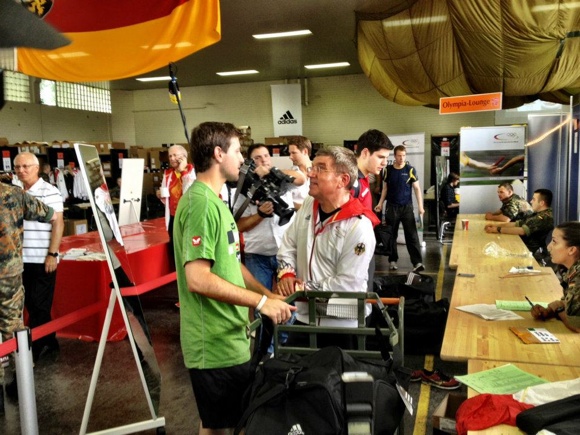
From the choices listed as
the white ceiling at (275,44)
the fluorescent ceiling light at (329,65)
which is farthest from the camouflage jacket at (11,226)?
the fluorescent ceiling light at (329,65)

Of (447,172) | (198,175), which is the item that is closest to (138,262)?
(198,175)

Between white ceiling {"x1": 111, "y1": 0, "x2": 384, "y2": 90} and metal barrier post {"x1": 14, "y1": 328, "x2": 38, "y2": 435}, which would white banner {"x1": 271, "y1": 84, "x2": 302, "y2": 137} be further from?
metal barrier post {"x1": 14, "y1": 328, "x2": 38, "y2": 435}

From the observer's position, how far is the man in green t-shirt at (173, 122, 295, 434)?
1.89 meters

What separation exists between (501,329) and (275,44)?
29.0 ft

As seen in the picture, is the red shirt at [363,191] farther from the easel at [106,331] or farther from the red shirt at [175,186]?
the red shirt at [175,186]

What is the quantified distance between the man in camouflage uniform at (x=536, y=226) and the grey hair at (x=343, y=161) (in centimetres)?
406

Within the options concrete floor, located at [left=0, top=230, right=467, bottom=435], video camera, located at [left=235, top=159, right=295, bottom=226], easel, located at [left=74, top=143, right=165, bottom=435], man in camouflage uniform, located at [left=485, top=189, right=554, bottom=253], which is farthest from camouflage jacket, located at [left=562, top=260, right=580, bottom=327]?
man in camouflage uniform, located at [left=485, top=189, right=554, bottom=253]

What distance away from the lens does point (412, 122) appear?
47.2 feet

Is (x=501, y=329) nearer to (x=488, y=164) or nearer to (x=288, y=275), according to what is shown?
(x=288, y=275)

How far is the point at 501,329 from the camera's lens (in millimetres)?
2666

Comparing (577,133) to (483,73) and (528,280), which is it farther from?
(528,280)

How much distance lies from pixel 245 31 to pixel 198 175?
25.9 feet

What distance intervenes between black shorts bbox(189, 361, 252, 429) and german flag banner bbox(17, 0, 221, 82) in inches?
118

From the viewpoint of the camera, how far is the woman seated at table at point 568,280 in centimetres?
270
